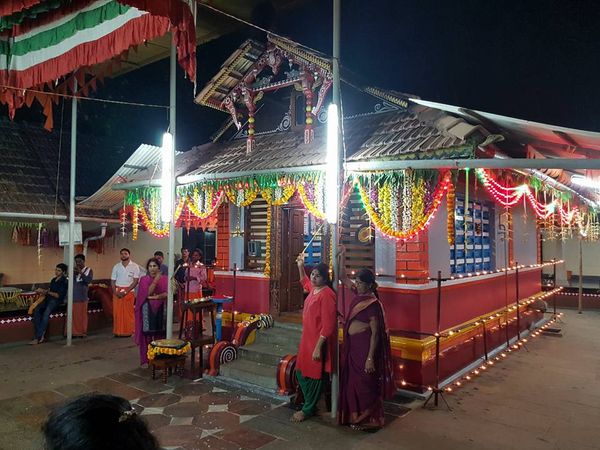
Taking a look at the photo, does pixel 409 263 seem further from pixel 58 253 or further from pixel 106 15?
pixel 58 253

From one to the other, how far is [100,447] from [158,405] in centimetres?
594

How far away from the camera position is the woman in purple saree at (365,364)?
575cm

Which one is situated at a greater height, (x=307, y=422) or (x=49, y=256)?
(x=49, y=256)

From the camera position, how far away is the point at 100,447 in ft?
4.06

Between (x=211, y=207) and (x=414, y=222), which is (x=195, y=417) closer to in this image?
(x=414, y=222)

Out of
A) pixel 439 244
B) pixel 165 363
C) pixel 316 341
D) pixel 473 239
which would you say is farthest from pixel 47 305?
pixel 473 239

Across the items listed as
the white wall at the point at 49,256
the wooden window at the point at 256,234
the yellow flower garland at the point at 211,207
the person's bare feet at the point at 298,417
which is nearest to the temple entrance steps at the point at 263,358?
the person's bare feet at the point at 298,417

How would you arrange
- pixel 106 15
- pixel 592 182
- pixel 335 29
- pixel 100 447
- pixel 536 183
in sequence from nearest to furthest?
pixel 100 447, pixel 106 15, pixel 335 29, pixel 592 182, pixel 536 183

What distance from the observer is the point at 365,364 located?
18.9ft

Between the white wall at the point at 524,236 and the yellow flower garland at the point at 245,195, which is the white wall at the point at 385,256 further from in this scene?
the white wall at the point at 524,236

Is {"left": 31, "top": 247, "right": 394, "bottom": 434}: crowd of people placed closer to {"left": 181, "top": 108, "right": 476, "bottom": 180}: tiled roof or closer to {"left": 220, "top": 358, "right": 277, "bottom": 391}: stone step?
{"left": 220, "top": 358, "right": 277, "bottom": 391}: stone step

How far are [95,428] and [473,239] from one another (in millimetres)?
9518

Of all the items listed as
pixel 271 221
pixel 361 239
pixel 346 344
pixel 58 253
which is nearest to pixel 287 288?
pixel 271 221

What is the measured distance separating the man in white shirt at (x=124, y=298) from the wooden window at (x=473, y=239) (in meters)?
7.71
